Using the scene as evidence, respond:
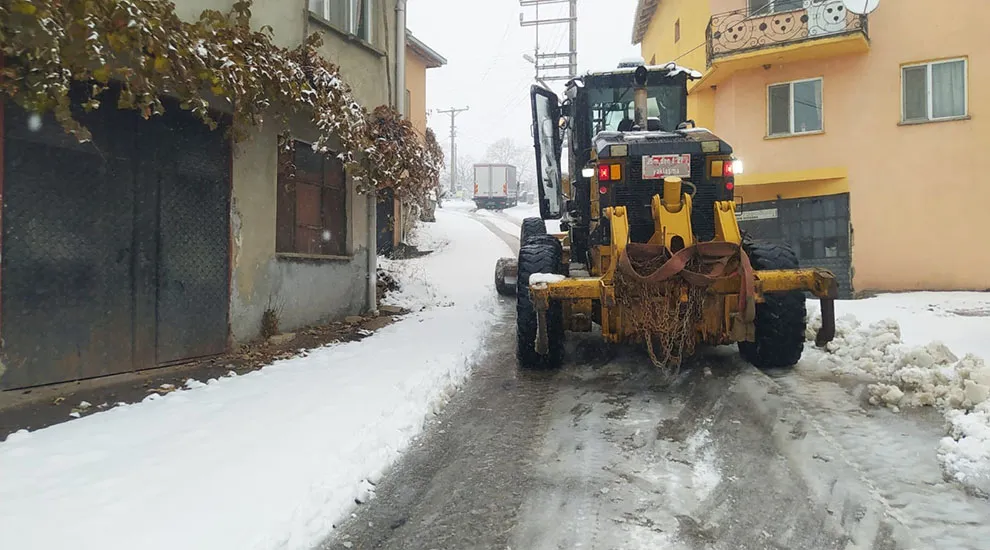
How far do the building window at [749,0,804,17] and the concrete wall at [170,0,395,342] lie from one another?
1007 cm

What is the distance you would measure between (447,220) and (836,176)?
1547 centimetres

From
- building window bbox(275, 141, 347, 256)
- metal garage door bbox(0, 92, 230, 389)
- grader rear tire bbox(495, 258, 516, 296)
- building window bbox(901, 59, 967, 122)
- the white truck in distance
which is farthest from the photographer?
the white truck in distance

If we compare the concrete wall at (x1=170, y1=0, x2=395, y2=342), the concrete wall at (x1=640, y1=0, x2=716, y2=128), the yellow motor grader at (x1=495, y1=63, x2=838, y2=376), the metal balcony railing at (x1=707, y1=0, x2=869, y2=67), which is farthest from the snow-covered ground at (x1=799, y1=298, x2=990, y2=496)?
the concrete wall at (x1=640, y1=0, x2=716, y2=128)

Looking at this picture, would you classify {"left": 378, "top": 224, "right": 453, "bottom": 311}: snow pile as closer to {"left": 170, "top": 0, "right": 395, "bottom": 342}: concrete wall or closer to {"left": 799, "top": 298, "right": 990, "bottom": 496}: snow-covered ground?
{"left": 170, "top": 0, "right": 395, "bottom": 342}: concrete wall

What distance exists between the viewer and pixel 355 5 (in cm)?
897

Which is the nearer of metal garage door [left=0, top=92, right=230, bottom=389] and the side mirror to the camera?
metal garage door [left=0, top=92, right=230, bottom=389]

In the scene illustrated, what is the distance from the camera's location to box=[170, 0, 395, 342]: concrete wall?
688cm

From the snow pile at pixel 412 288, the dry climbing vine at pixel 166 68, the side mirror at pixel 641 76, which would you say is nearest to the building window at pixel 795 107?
the snow pile at pixel 412 288

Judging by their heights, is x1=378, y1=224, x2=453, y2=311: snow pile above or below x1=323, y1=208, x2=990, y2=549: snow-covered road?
above

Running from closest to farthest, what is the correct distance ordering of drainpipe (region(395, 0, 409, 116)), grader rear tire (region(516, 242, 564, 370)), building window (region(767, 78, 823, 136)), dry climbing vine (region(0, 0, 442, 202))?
dry climbing vine (region(0, 0, 442, 202)) < grader rear tire (region(516, 242, 564, 370)) < drainpipe (region(395, 0, 409, 116)) < building window (region(767, 78, 823, 136))

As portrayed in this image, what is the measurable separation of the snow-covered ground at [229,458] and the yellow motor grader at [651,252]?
1472 mm

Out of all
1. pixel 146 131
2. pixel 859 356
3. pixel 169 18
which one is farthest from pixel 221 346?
pixel 859 356

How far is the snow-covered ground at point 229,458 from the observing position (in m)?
2.72

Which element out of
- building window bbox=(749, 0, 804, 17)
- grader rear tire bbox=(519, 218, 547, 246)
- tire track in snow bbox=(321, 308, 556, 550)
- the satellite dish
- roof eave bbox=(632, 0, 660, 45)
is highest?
roof eave bbox=(632, 0, 660, 45)
